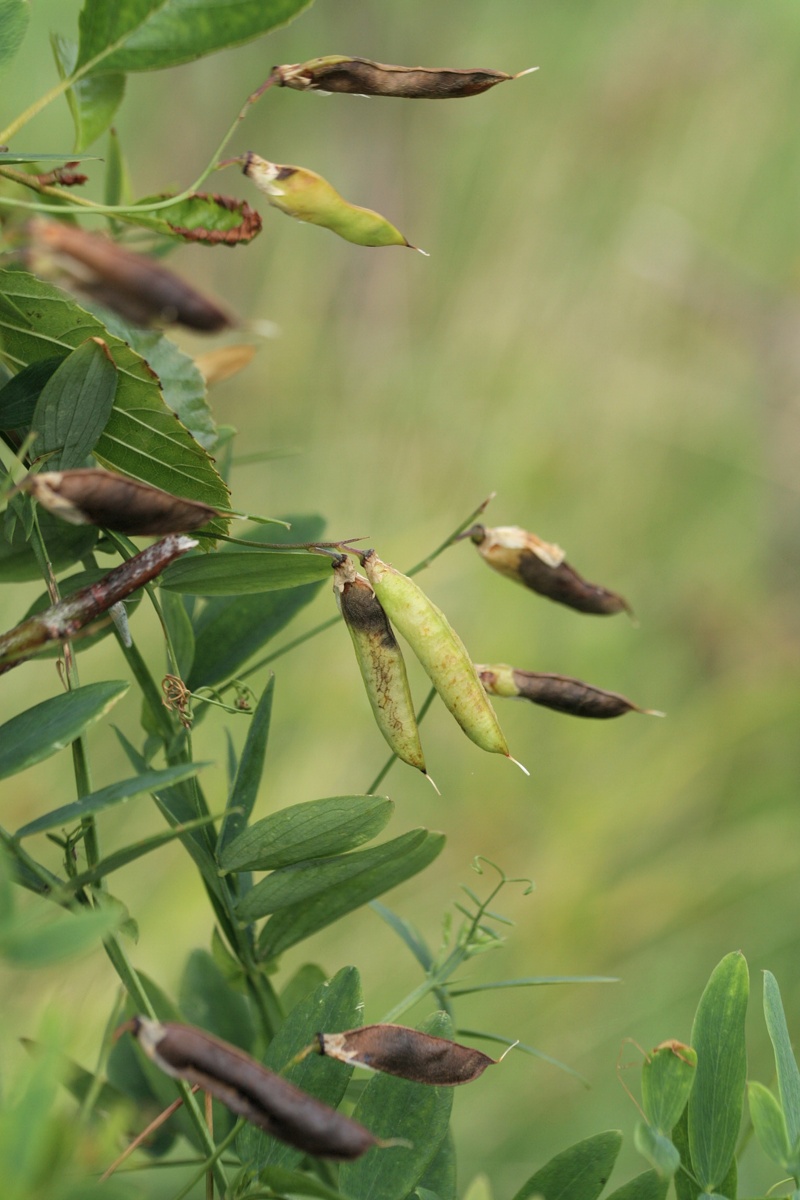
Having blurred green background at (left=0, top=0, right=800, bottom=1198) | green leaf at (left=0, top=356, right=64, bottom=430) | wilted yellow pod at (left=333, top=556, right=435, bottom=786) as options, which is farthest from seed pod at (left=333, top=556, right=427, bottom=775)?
blurred green background at (left=0, top=0, right=800, bottom=1198)

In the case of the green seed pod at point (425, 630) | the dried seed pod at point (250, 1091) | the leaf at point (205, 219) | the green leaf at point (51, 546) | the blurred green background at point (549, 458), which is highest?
the leaf at point (205, 219)

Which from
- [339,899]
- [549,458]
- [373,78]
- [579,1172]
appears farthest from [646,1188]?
[549,458]

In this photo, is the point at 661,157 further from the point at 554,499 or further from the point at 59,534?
the point at 59,534

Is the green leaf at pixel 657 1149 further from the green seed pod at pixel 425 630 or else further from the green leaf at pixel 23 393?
the green leaf at pixel 23 393

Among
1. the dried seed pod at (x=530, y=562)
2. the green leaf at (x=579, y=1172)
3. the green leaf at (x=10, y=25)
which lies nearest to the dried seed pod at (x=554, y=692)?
the dried seed pod at (x=530, y=562)

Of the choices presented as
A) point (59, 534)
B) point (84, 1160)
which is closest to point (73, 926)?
point (84, 1160)
